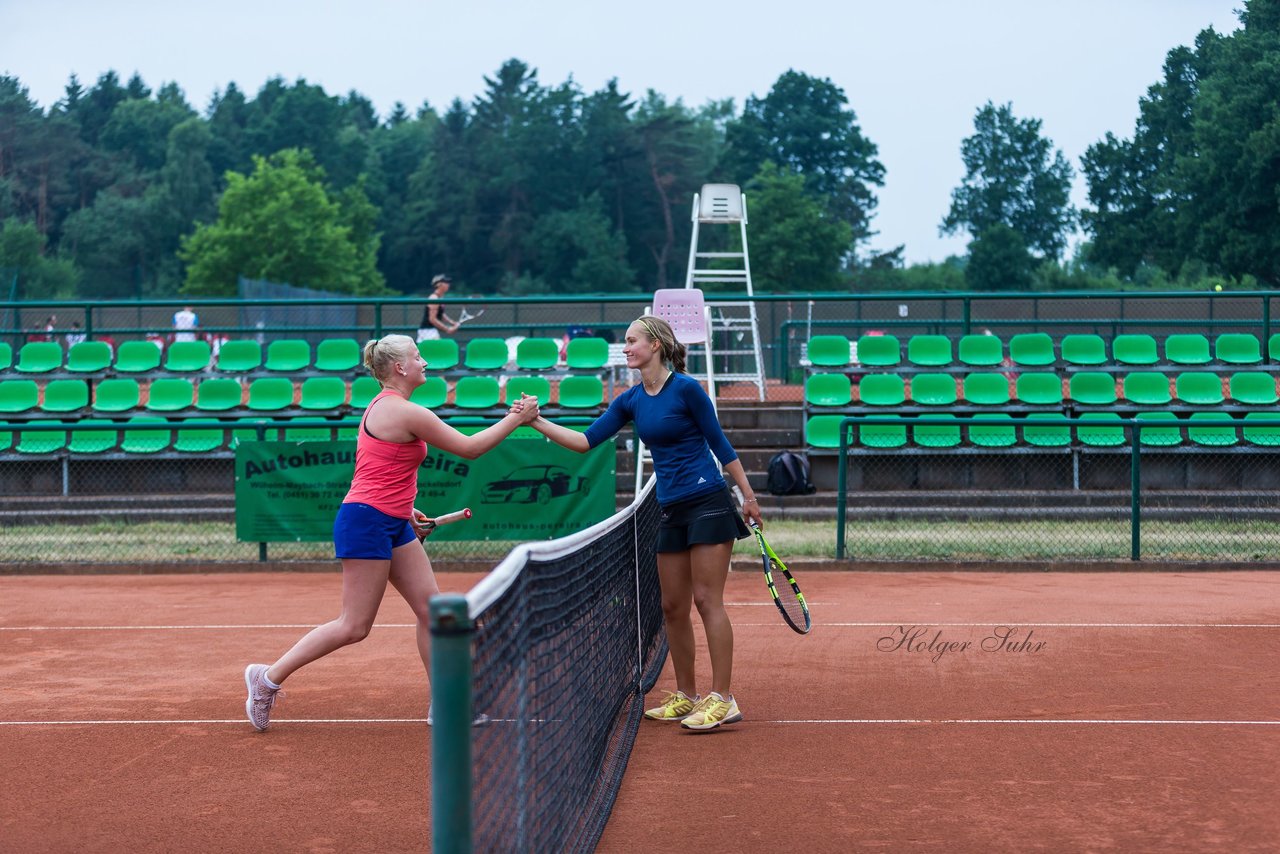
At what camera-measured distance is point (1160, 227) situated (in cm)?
2906

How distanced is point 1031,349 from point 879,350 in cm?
218

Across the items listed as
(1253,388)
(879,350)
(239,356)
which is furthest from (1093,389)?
(239,356)

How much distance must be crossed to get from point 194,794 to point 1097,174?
29.5 meters

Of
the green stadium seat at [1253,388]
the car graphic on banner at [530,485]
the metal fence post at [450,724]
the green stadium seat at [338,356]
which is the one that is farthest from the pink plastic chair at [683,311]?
the metal fence post at [450,724]

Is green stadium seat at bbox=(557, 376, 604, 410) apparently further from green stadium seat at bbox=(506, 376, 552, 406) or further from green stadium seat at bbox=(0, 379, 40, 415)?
green stadium seat at bbox=(0, 379, 40, 415)

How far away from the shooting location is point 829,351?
20.2 m

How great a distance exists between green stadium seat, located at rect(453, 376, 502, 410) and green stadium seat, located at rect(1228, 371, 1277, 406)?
9791mm

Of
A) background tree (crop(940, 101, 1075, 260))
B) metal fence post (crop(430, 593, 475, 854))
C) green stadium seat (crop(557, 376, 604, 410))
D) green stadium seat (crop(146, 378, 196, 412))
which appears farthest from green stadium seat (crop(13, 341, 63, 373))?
background tree (crop(940, 101, 1075, 260))

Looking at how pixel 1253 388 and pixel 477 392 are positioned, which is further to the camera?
pixel 477 392

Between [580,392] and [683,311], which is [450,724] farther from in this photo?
[580,392]

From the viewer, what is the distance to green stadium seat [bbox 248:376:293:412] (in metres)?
19.5

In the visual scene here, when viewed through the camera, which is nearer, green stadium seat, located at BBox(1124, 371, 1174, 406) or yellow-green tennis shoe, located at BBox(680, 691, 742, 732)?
yellow-green tennis shoe, located at BBox(680, 691, 742, 732)

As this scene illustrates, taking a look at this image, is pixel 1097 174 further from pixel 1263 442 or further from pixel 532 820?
pixel 532 820

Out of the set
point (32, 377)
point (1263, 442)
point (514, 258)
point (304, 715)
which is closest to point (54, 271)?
point (514, 258)
